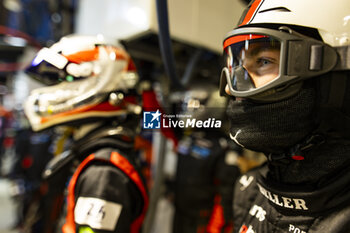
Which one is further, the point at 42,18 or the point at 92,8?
the point at 42,18

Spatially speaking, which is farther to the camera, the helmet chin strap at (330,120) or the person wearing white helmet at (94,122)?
the person wearing white helmet at (94,122)

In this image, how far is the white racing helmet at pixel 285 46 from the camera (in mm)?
498

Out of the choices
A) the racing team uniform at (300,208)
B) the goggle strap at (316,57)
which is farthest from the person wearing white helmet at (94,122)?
the goggle strap at (316,57)

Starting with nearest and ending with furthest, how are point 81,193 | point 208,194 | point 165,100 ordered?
1. point 81,193
2. point 165,100
3. point 208,194

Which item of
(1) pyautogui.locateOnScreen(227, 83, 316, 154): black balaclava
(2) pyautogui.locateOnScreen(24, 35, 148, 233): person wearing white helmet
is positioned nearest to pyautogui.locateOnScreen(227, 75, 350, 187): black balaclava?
(1) pyautogui.locateOnScreen(227, 83, 316, 154): black balaclava

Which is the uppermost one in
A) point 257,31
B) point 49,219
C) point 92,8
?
point 92,8

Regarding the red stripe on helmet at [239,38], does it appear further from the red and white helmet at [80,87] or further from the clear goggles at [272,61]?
the red and white helmet at [80,87]

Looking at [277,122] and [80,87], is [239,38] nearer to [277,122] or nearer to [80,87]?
→ [277,122]

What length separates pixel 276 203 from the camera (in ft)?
1.92

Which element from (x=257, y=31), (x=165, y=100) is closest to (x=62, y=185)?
(x=165, y=100)

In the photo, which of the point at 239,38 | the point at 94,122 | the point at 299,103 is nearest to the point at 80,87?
the point at 94,122

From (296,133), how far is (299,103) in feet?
0.23

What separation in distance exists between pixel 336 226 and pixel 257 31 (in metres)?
0.45

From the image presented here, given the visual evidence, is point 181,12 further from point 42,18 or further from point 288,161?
point 42,18
